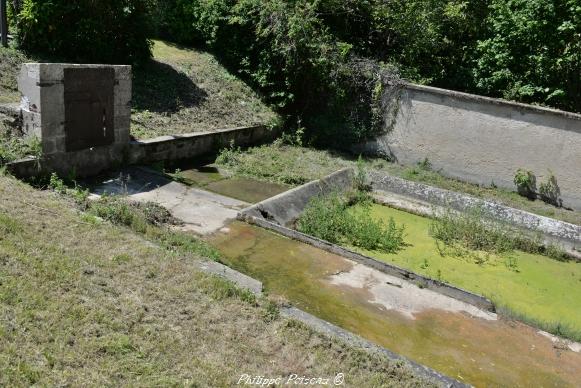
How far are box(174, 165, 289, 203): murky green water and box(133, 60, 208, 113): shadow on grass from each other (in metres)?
1.94

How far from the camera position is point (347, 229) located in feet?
24.1

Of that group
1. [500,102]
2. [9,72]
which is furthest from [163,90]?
[500,102]

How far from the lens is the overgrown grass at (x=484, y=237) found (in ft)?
25.1

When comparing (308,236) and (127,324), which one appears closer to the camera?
(127,324)

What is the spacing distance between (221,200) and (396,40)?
6.97m

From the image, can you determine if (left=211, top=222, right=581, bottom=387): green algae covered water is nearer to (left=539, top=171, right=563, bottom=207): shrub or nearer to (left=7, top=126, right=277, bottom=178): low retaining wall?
(left=7, top=126, right=277, bottom=178): low retaining wall

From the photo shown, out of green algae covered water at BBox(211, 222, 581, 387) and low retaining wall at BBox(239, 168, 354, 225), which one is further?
low retaining wall at BBox(239, 168, 354, 225)

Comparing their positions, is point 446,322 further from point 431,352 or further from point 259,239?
point 259,239

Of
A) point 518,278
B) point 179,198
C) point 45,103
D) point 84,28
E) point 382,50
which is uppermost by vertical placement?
point 382,50

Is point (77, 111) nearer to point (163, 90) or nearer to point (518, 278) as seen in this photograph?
point (163, 90)

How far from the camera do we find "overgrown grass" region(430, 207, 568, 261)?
7652mm

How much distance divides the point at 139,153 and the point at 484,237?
5579 millimetres

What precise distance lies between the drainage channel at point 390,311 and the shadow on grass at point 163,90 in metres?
3.43

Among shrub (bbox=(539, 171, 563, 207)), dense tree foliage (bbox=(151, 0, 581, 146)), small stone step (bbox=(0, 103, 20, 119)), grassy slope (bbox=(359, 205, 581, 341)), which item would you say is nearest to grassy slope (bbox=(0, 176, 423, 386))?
small stone step (bbox=(0, 103, 20, 119))
